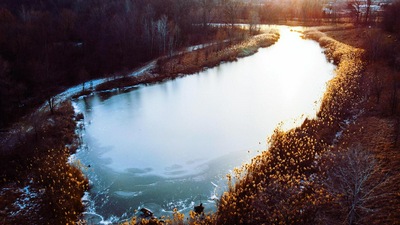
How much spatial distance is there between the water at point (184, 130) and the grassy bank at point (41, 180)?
2.57 feet

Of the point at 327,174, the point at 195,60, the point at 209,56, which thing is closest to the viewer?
the point at 327,174

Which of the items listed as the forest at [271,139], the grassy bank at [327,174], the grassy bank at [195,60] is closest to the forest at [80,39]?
the forest at [271,139]

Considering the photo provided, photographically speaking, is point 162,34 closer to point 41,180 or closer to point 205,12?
point 205,12

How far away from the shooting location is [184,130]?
732 inches

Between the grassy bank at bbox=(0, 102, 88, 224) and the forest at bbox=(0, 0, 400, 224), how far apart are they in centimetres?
6

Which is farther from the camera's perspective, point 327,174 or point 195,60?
point 195,60

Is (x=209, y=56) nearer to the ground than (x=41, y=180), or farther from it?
farther from it

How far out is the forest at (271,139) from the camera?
35.0 ft

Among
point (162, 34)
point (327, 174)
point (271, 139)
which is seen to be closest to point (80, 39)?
point (162, 34)

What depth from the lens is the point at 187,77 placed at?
3077 centimetres

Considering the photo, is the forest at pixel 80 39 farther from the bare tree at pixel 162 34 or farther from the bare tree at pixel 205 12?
the bare tree at pixel 205 12

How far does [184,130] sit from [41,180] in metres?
7.84

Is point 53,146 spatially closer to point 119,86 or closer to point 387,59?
point 119,86

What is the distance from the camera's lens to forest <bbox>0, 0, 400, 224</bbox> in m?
10.7
